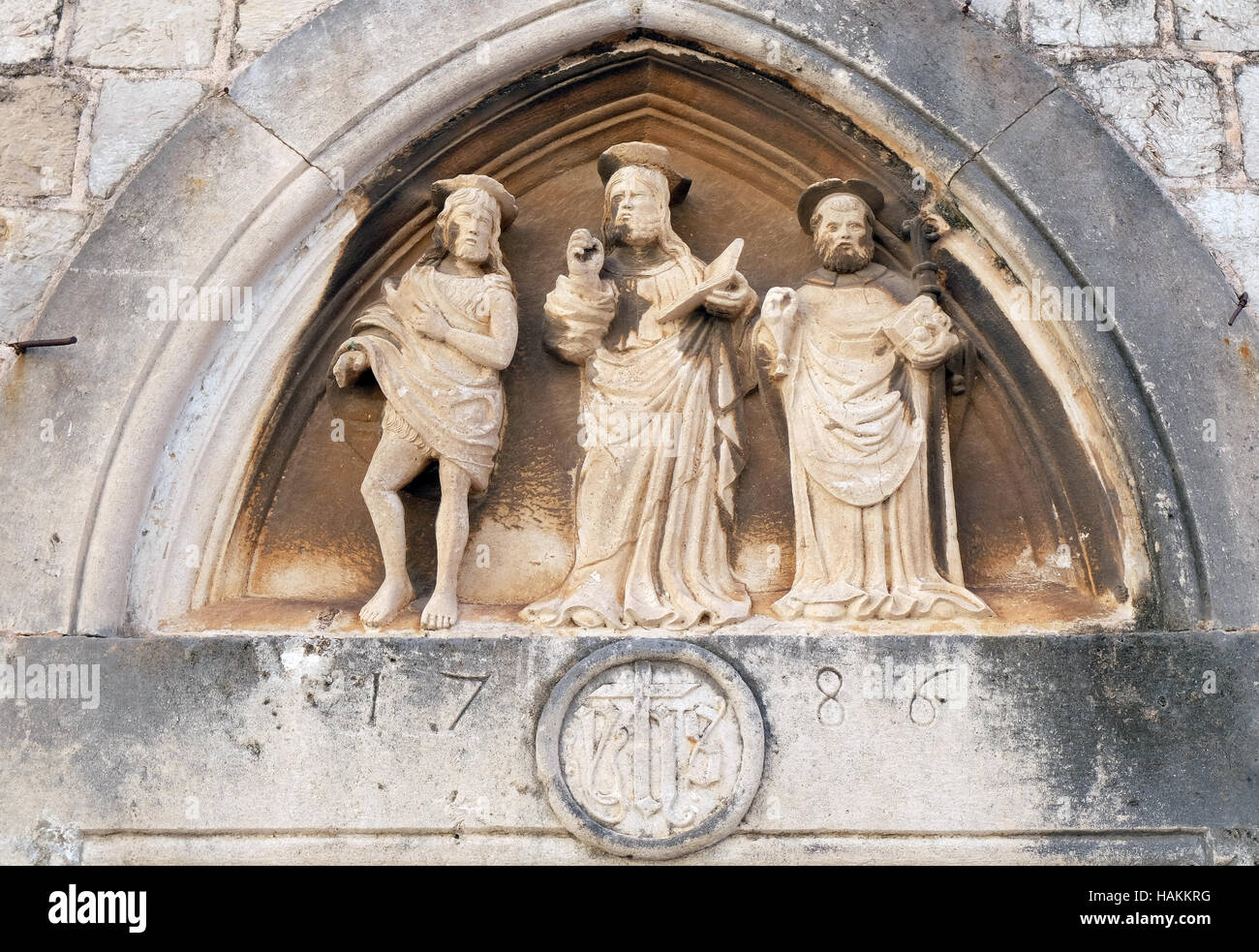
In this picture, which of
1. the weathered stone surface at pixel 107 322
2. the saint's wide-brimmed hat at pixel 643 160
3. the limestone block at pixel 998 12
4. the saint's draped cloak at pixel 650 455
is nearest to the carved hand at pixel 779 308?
the saint's draped cloak at pixel 650 455

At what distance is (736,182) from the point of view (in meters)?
5.09

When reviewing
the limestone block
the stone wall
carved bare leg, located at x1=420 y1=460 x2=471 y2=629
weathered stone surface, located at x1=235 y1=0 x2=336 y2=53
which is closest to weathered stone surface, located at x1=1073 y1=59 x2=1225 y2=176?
the stone wall

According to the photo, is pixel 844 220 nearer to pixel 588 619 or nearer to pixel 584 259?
pixel 584 259

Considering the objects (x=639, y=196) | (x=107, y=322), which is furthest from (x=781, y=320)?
(x=107, y=322)

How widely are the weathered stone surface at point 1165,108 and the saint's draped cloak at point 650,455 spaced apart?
4.52 feet

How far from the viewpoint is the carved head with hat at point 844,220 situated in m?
4.79

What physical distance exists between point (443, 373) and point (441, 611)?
0.77m

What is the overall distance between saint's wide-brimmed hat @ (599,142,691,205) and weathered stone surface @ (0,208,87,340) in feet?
5.61

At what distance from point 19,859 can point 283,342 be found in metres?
1.74

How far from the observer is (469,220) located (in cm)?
471

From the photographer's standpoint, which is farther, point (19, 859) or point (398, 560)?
point (398, 560)

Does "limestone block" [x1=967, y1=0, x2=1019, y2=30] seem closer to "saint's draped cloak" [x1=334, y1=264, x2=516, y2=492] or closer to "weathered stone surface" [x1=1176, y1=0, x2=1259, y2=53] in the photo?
"weathered stone surface" [x1=1176, y1=0, x2=1259, y2=53]

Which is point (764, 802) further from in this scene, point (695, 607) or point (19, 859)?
point (19, 859)

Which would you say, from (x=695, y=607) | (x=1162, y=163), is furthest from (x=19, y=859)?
(x=1162, y=163)
